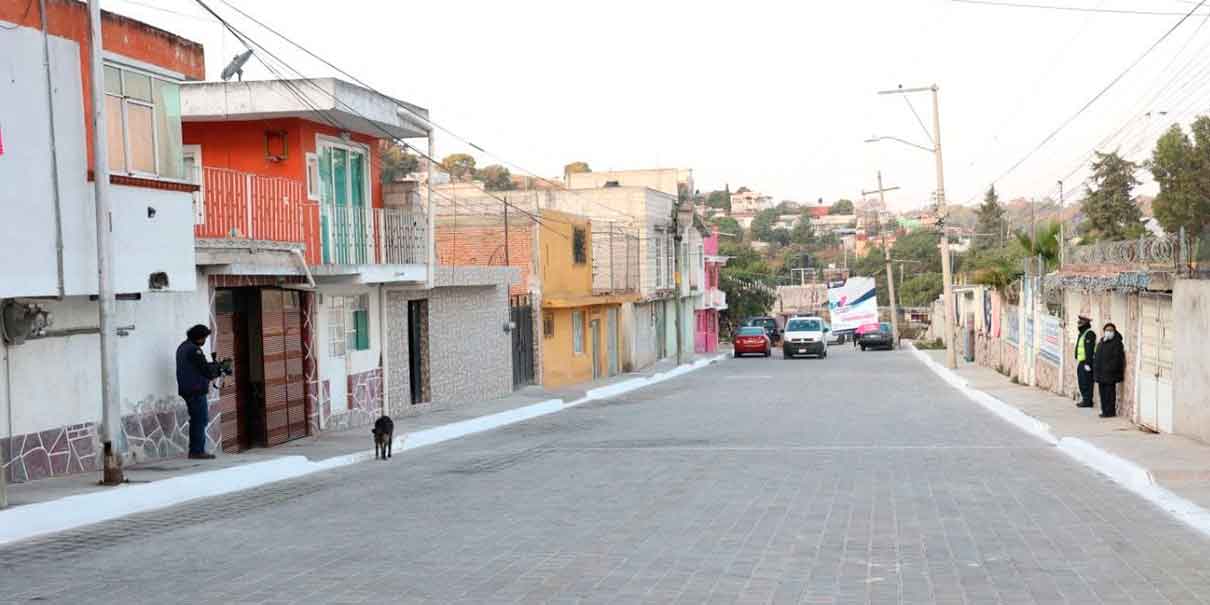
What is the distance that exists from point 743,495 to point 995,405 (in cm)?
1528

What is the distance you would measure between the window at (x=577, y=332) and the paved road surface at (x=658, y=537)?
22.7 metres

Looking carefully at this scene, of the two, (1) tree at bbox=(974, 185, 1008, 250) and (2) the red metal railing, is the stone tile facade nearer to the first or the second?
(2) the red metal railing

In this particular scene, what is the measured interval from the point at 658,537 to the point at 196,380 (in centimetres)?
785

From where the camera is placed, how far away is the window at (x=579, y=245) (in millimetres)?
40812

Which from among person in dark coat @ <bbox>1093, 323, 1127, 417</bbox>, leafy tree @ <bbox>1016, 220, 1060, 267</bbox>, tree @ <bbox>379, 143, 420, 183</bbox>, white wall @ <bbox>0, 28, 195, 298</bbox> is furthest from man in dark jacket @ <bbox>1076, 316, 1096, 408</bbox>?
tree @ <bbox>379, 143, 420, 183</bbox>

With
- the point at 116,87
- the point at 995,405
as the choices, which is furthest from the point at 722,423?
the point at 116,87

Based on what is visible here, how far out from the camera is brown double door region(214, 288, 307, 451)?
18109 mm

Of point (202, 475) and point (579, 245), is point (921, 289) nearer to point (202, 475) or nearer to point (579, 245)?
point (579, 245)

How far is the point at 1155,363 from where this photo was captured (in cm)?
1853

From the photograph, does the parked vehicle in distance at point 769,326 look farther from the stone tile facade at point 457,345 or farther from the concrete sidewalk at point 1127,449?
the concrete sidewalk at point 1127,449

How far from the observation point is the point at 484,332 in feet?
98.7

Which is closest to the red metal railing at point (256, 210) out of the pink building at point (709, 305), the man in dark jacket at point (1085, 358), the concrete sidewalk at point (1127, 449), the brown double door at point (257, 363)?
the brown double door at point (257, 363)

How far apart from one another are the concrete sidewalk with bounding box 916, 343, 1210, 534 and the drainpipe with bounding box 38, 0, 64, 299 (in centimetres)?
1056

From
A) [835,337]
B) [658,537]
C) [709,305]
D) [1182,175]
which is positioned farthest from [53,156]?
[835,337]
